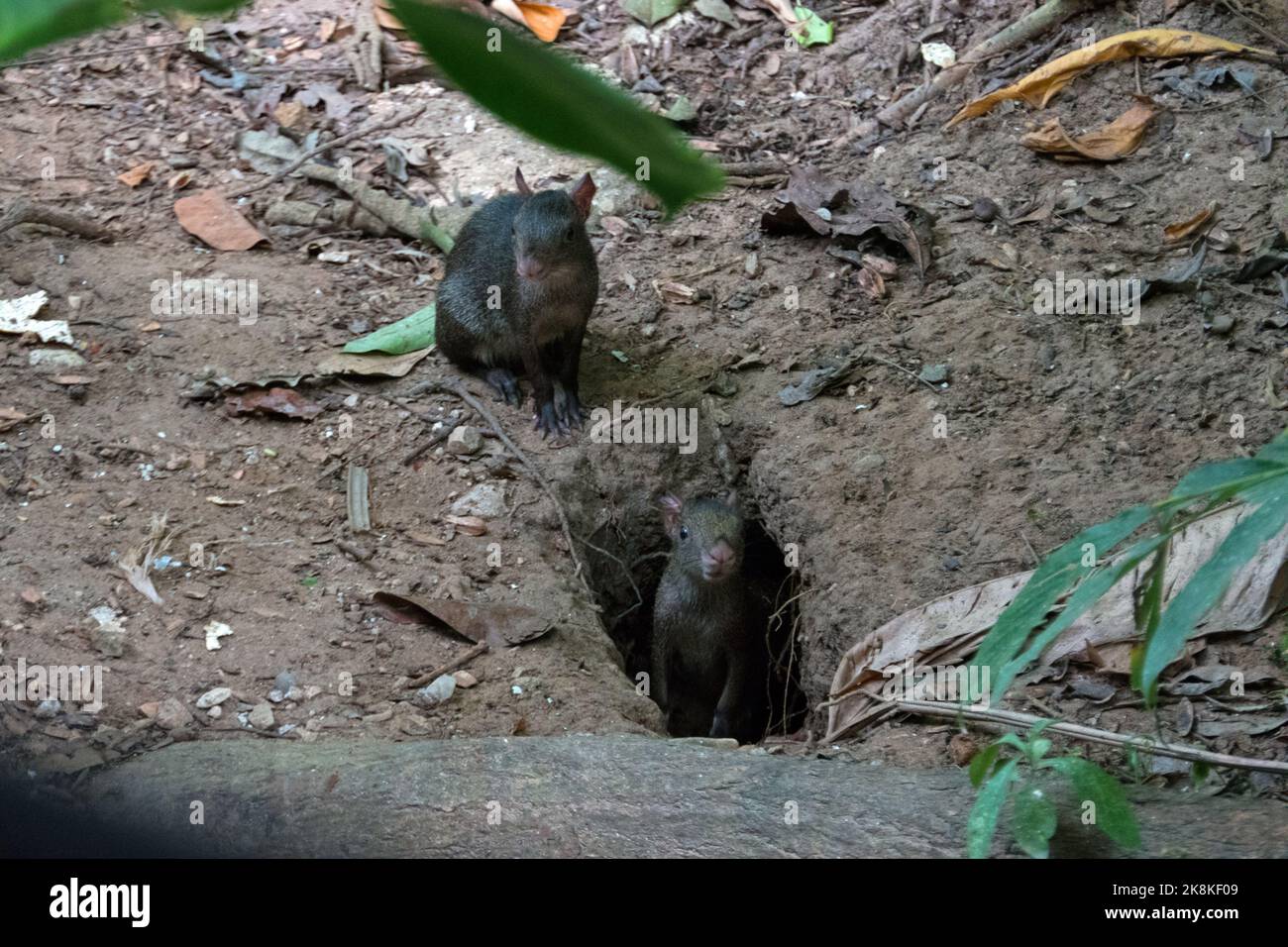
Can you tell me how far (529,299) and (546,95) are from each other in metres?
5.64

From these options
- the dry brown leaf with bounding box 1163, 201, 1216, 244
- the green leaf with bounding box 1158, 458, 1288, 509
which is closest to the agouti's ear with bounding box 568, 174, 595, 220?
the dry brown leaf with bounding box 1163, 201, 1216, 244

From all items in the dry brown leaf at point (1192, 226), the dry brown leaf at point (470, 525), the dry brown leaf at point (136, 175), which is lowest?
the dry brown leaf at point (470, 525)

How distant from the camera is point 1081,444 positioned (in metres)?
5.21

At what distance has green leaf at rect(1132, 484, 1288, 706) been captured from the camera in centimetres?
157

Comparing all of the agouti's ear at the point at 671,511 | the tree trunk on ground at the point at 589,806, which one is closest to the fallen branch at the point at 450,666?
the tree trunk on ground at the point at 589,806

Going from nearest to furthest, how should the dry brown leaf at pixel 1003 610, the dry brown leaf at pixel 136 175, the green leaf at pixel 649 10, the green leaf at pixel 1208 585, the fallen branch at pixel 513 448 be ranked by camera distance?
the green leaf at pixel 1208 585
the dry brown leaf at pixel 1003 610
the fallen branch at pixel 513 448
the dry brown leaf at pixel 136 175
the green leaf at pixel 649 10

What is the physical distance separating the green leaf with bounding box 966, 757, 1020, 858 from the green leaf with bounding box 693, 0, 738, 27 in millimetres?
6759

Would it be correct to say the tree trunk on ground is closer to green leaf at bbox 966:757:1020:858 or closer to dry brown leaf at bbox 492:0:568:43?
green leaf at bbox 966:757:1020:858

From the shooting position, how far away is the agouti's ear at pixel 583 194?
6.09 metres

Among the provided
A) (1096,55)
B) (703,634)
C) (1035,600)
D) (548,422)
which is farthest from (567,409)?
(1035,600)

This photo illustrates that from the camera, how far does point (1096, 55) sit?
6.94 m

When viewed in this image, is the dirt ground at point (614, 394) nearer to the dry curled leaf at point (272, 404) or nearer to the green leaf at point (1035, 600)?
the dry curled leaf at point (272, 404)

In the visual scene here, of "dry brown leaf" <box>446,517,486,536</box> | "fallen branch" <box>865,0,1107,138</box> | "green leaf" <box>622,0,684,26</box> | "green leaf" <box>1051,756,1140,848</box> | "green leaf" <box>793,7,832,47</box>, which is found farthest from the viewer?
"green leaf" <box>622,0,684,26</box>

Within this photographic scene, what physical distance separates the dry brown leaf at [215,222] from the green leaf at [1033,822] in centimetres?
536
